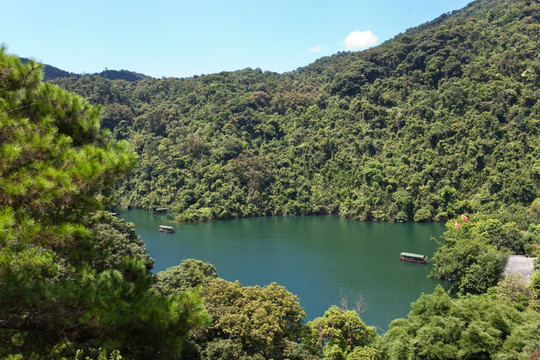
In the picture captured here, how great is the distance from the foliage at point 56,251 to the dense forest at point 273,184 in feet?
0.07

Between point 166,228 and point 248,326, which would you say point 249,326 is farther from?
point 166,228

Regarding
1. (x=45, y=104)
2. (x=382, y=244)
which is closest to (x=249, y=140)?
(x=382, y=244)

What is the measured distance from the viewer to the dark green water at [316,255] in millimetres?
20844

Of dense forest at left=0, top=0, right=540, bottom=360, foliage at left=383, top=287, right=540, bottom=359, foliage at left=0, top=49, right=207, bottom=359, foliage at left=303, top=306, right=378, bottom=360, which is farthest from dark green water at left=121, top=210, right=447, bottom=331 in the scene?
foliage at left=0, top=49, right=207, bottom=359

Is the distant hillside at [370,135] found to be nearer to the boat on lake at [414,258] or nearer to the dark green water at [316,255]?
the dark green water at [316,255]

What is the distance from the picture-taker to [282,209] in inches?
1982

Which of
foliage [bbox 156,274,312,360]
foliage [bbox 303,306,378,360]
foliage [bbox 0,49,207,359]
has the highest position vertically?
foliage [bbox 0,49,207,359]

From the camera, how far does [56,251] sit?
450 cm

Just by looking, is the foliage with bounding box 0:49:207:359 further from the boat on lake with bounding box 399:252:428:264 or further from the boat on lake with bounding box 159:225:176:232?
the boat on lake with bounding box 159:225:176:232

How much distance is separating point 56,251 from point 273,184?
4877 centimetres

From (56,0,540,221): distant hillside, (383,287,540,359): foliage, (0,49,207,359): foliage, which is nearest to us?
(0,49,207,359): foliage

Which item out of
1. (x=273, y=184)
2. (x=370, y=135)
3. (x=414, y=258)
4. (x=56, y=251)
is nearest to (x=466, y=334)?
(x=56, y=251)

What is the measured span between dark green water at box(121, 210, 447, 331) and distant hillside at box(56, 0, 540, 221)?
5530 millimetres

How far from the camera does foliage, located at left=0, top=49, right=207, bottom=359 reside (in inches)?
152
